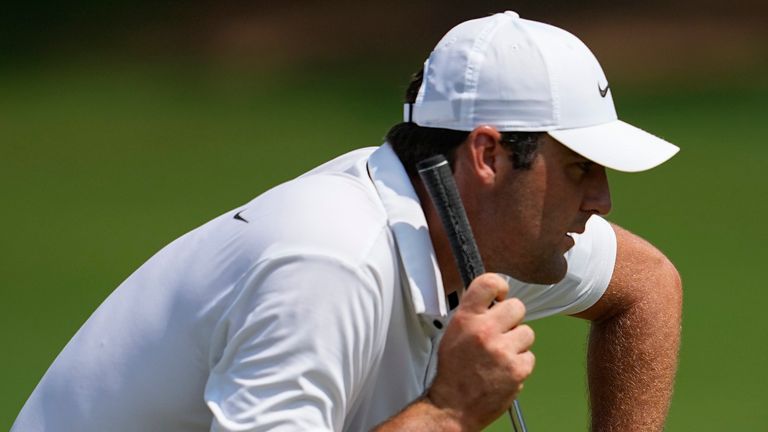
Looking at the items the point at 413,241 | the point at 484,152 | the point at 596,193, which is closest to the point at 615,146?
the point at 596,193

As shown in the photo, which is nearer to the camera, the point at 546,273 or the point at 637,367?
the point at 546,273

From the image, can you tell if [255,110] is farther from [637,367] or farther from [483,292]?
[483,292]

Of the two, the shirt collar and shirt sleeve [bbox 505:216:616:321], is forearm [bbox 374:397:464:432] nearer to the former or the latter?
the shirt collar

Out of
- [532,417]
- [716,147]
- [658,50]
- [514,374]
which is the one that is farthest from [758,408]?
[514,374]

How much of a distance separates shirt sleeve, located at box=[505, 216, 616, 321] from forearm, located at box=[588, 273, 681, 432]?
121 millimetres

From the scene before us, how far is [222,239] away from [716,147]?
150 inches

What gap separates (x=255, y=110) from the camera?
17.6ft

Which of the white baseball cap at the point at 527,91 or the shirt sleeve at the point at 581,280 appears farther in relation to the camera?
the shirt sleeve at the point at 581,280

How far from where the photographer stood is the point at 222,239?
1690mm

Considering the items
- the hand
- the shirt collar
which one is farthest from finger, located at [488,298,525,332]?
the shirt collar

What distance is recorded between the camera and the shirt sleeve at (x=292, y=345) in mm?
1531

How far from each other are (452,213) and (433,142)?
155 millimetres

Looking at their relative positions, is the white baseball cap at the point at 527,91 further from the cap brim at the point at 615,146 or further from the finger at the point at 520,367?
the finger at the point at 520,367

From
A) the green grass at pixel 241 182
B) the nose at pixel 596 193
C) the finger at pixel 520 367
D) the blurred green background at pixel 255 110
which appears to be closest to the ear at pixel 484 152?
the nose at pixel 596 193
